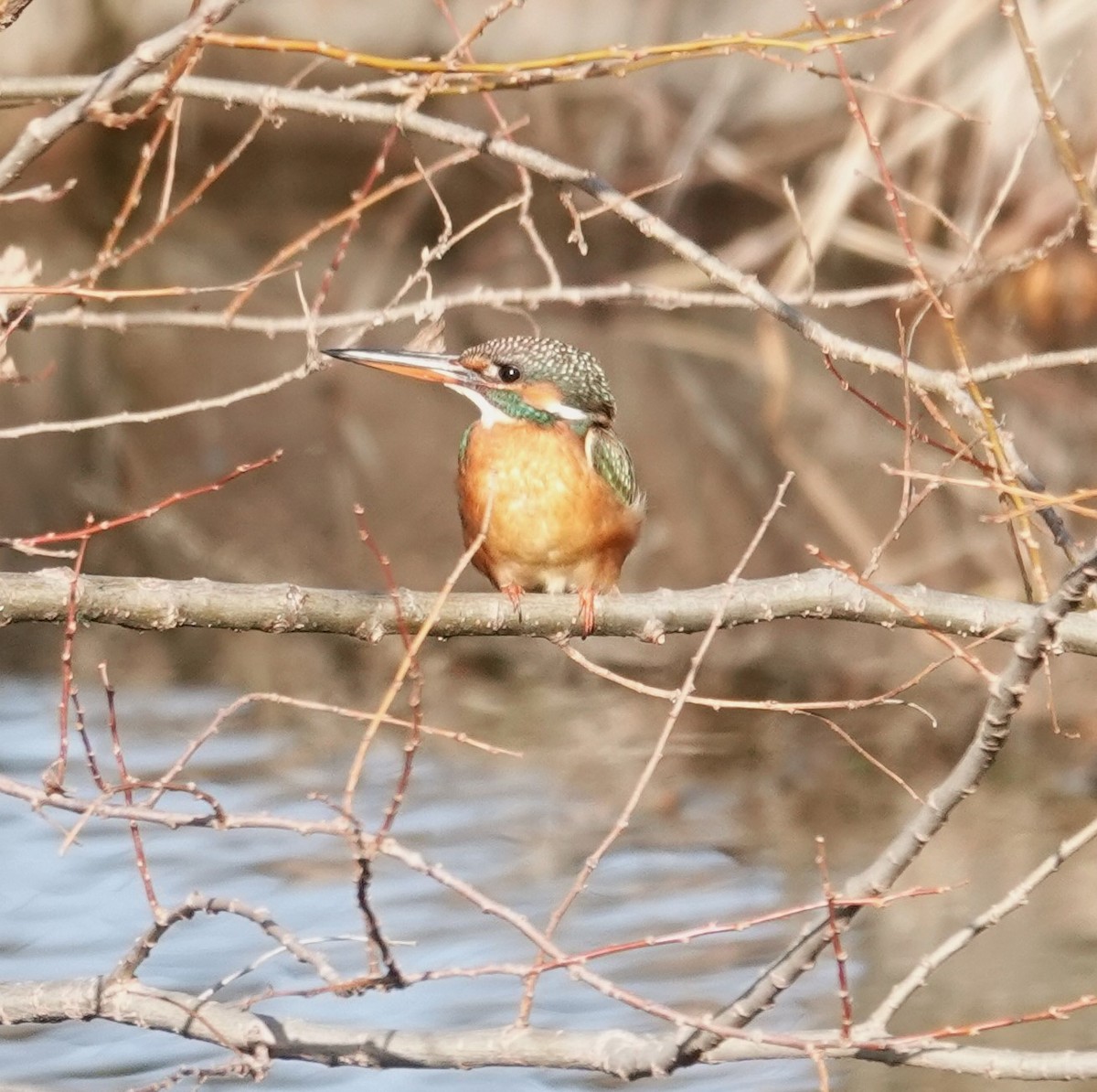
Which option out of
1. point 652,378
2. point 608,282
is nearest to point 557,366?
point 652,378

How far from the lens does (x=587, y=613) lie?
2.45 meters

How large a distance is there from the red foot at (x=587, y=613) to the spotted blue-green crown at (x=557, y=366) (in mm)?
550

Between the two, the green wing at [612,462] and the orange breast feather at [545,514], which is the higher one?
the green wing at [612,462]

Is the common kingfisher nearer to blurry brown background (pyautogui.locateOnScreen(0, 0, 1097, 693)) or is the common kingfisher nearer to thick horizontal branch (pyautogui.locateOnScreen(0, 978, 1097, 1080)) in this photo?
thick horizontal branch (pyautogui.locateOnScreen(0, 978, 1097, 1080))

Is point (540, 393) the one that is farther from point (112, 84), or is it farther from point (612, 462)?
point (112, 84)

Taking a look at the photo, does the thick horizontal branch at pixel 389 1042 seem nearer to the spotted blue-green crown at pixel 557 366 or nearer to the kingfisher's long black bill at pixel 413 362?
the kingfisher's long black bill at pixel 413 362

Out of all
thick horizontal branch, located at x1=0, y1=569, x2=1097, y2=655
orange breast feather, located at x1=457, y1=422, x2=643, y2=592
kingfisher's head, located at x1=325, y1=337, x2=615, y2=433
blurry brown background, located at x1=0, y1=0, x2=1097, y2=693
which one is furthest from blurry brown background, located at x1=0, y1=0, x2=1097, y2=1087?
thick horizontal branch, located at x1=0, y1=569, x2=1097, y2=655

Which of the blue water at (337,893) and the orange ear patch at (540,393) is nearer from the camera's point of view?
the orange ear patch at (540,393)

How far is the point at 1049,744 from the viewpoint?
5.11m

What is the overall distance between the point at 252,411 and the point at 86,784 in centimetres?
378

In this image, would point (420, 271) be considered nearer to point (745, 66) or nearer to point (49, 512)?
point (49, 512)

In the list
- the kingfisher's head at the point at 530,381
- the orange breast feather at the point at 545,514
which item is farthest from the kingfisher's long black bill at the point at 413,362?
the orange breast feather at the point at 545,514

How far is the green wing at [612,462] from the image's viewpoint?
2.91m

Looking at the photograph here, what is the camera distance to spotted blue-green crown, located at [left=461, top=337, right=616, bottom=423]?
293 cm
